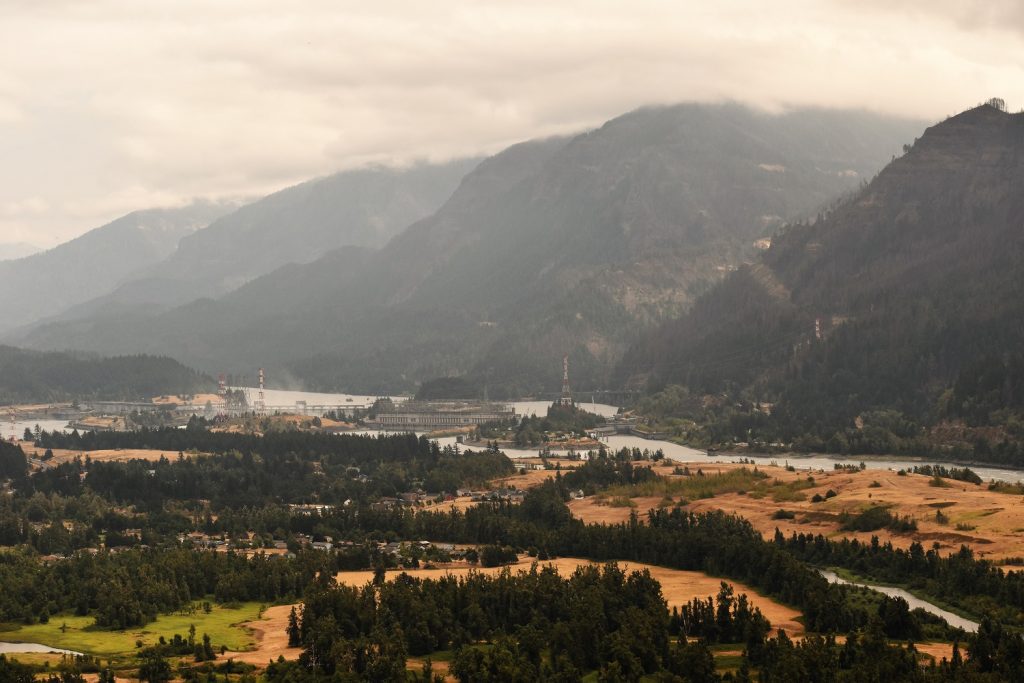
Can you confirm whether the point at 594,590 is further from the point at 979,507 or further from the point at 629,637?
the point at 979,507

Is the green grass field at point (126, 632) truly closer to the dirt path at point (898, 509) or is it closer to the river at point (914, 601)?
the river at point (914, 601)

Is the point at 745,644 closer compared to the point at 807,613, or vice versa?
the point at 745,644

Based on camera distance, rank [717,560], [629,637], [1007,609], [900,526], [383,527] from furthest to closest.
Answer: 1. [383,527]
2. [900,526]
3. [717,560]
4. [1007,609]
5. [629,637]

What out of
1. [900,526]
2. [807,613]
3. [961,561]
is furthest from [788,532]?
Answer: [807,613]

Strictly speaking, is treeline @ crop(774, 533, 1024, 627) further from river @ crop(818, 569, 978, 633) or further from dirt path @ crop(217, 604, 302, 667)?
dirt path @ crop(217, 604, 302, 667)

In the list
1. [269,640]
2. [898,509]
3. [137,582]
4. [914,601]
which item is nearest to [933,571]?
[914,601]

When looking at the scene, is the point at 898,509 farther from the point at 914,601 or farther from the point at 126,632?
the point at 126,632

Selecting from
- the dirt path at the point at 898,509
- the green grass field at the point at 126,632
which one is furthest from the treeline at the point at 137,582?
the dirt path at the point at 898,509
